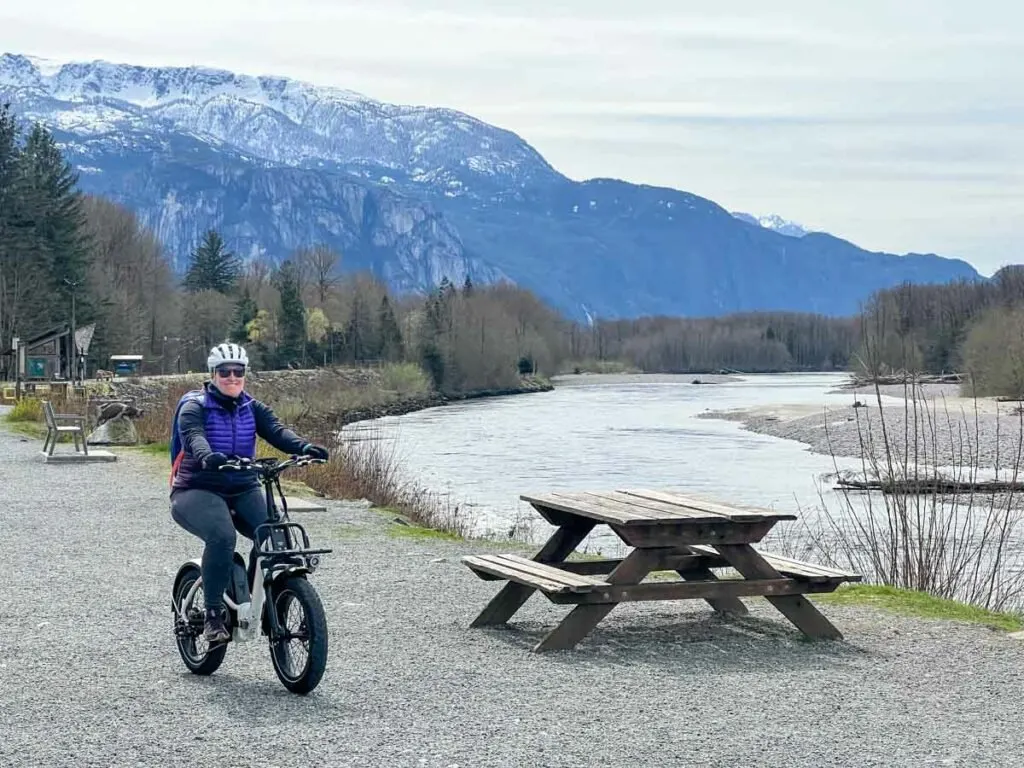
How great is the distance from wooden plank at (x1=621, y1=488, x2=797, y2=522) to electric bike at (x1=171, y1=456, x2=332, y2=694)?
250 centimetres

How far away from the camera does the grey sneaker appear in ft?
24.4

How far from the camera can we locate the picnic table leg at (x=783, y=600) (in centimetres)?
858

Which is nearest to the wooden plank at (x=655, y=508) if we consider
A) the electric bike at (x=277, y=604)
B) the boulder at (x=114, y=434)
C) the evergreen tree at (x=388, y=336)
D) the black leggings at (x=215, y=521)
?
the electric bike at (x=277, y=604)

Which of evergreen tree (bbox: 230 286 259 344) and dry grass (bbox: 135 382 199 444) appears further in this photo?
evergreen tree (bbox: 230 286 259 344)

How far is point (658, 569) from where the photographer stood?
8.70 metres

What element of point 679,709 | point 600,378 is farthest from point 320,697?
point 600,378

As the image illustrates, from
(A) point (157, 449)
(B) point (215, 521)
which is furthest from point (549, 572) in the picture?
(A) point (157, 449)

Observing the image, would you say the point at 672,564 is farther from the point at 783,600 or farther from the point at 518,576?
the point at 518,576

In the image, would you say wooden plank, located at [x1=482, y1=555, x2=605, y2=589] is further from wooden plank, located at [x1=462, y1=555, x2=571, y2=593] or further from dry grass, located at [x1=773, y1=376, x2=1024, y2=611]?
dry grass, located at [x1=773, y1=376, x2=1024, y2=611]

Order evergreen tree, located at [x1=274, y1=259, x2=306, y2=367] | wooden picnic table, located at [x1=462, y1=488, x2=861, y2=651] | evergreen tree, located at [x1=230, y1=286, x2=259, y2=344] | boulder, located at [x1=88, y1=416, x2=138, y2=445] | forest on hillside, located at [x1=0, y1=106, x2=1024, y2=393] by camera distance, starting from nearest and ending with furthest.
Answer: wooden picnic table, located at [x1=462, y1=488, x2=861, y2=651] < boulder, located at [x1=88, y1=416, x2=138, y2=445] < forest on hillside, located at [x1=0, y1=106, x2=1024, y2=393] < evergreen tree, located at [x1=230, y1=286, x2=259, y2=344] < evergreen tree, located at [x1=274, y1=259, x2=306, y2=367]

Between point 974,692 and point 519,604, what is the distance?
2934mm

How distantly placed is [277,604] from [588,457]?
1302 inches

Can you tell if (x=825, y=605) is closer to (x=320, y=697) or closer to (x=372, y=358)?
(x=320, y=697)

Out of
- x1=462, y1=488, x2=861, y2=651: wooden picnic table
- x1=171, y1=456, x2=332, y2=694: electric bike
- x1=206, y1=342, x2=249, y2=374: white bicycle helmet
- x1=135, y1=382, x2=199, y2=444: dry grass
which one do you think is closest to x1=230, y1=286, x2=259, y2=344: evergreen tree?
x1=135, y1=382, x2=199, y2=444: dry grass
